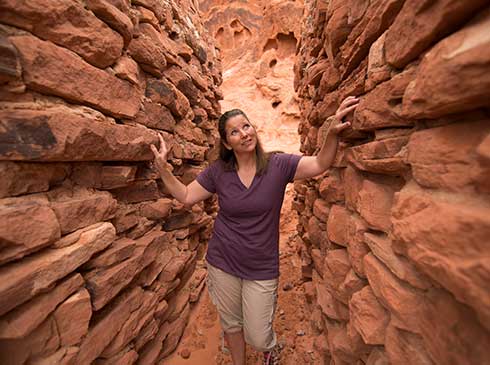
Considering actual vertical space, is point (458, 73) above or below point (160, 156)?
above

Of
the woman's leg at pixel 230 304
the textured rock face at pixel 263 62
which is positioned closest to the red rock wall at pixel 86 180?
the woman's leg at pixel 230 304

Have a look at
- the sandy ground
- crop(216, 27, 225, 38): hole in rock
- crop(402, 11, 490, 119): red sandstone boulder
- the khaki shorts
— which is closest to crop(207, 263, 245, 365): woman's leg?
the khaki shorts

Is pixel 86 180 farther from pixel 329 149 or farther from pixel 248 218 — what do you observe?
pixel 329 149

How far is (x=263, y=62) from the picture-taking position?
995 centimetres

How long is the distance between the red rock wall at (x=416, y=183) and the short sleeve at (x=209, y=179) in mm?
917

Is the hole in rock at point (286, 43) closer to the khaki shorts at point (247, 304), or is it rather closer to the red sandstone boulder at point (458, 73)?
the khaki shorts at point (247, 304)

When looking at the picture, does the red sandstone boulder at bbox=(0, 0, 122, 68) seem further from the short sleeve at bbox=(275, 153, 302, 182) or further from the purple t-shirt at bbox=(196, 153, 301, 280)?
the short sleeve at bbox=(275, 153, 302, 182)

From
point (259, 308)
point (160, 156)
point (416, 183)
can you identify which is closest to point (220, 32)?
point (160, 156)

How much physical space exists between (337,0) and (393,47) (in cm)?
79

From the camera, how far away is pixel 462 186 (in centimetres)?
59

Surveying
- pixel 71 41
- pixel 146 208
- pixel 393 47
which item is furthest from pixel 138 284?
pixel 393 47

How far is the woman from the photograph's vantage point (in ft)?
5.25

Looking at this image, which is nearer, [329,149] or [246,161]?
[329,149]

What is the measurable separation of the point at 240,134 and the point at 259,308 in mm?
1199
